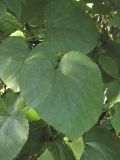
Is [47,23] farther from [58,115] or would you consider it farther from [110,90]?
[58,115]

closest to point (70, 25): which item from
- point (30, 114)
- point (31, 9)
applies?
point (31, 9)

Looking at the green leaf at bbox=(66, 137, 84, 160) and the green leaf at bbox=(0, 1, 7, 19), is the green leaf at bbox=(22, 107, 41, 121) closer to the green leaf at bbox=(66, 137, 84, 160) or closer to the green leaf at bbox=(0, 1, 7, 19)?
the green leaf at bbox=(66, 137, 84, 160)

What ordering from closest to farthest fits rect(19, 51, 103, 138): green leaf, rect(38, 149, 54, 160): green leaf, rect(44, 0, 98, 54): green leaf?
rect(19, 51, 103, 138): green leaf, rect(38, 149, 54, 160): green leaf, rect(44, 0, 98, 54): green leaf

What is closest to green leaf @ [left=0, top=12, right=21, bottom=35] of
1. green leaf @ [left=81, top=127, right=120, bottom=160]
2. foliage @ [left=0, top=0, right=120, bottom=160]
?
foliage @ [left=0, top=0, right=120, bottom=160]

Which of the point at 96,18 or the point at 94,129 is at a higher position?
the point at 96,18

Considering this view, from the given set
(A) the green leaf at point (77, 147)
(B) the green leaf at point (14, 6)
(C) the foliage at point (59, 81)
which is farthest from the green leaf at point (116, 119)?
(B) the green leaf at point (14, 6)

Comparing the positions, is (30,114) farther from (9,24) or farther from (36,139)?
(9,24)

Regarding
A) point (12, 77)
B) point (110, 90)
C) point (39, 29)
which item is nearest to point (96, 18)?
point (39, 29)
